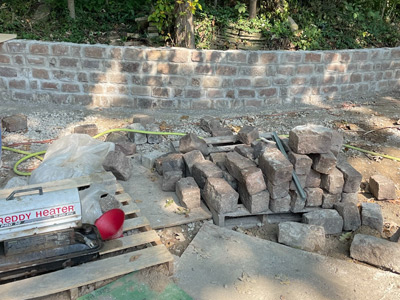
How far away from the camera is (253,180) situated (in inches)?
149

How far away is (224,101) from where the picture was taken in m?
6.64

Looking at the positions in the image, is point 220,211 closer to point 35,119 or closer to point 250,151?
point 250,151

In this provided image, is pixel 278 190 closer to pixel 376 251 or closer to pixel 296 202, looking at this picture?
pixel 296 202

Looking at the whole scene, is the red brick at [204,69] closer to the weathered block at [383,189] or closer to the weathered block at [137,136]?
the weathered block at [137,136]

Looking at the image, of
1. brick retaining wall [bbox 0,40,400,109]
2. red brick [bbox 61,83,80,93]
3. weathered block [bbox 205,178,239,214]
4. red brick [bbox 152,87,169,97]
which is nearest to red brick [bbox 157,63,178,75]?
brick retaining wall [bbox 0,40,400,109]

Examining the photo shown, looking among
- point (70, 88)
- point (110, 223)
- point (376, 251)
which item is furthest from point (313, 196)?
point (70, 88)

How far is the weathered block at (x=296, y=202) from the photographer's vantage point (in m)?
3.92

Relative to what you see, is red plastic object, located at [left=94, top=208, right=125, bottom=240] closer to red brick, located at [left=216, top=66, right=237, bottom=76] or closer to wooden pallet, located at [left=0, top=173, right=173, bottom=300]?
wooden pallet, located at [left=0, top=173, right=173, bottom=300]

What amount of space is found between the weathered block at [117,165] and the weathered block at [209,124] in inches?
60.3

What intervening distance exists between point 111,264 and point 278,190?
1.75 m

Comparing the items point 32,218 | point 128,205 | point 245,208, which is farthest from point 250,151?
point 32,218

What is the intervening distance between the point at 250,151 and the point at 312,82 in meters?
3.19

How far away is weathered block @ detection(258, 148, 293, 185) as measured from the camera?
3709mm

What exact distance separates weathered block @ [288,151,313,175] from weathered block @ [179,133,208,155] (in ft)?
3.81
